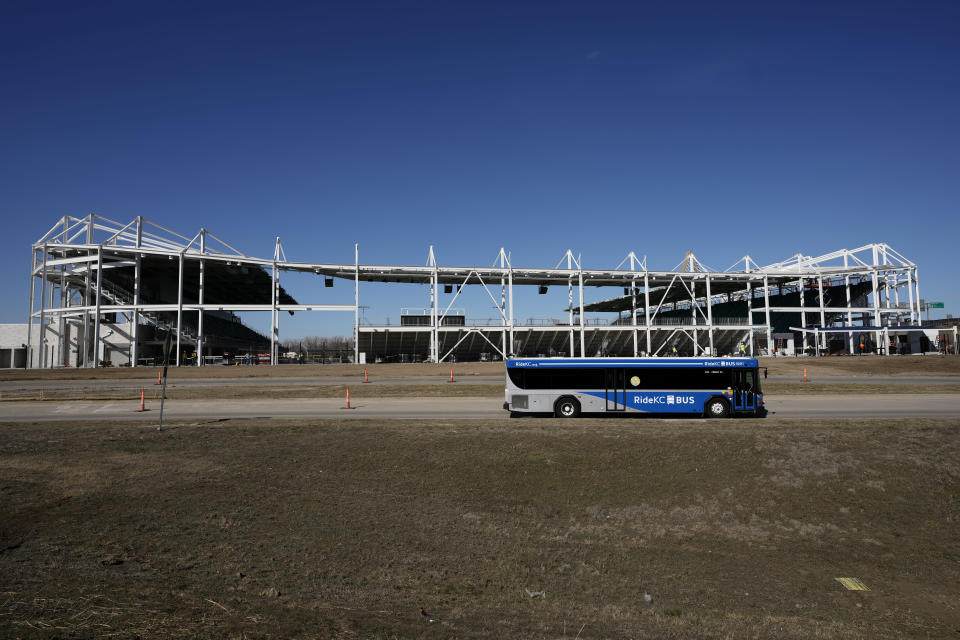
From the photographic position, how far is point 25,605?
21.2 feet

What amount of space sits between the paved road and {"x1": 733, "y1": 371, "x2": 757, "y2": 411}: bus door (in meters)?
1.78

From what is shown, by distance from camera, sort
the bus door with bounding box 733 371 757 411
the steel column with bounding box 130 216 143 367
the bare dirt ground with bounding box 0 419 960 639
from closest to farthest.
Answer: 1. the bare dirt ground with bounding box 0 419 960 639
2. the bus door with bounding box 733 371 757 411
3. the steel column with bounding box 130 216 143 367

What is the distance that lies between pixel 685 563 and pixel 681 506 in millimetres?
2491

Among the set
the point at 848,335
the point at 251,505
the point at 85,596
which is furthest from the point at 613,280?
the point at 85,596

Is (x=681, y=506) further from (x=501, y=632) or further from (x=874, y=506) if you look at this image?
(x=501, y=632)

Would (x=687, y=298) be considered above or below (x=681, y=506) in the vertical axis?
above

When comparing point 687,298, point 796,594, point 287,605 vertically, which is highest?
point 687,298

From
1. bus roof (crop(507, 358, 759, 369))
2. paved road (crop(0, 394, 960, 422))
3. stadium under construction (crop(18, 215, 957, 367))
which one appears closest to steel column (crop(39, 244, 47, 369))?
stadium under construction (crop(18, 215, 957, 367))

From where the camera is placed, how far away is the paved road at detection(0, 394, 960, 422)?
22297 mm

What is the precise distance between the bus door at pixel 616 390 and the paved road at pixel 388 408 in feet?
14.2

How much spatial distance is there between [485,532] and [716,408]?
44.9ft

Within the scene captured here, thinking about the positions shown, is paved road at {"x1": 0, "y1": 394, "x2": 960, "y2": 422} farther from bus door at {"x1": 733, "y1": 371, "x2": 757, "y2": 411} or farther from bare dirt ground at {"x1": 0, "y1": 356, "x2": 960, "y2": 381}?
bare dirt ground at {"x1": 0, "y1": 356, "x2": 960, "y2": 381}

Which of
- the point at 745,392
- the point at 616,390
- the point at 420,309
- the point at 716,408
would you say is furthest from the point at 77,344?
the point at 745,392

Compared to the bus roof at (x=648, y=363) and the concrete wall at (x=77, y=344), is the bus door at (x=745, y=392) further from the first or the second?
the concrete wall at (x=77, y=344)
